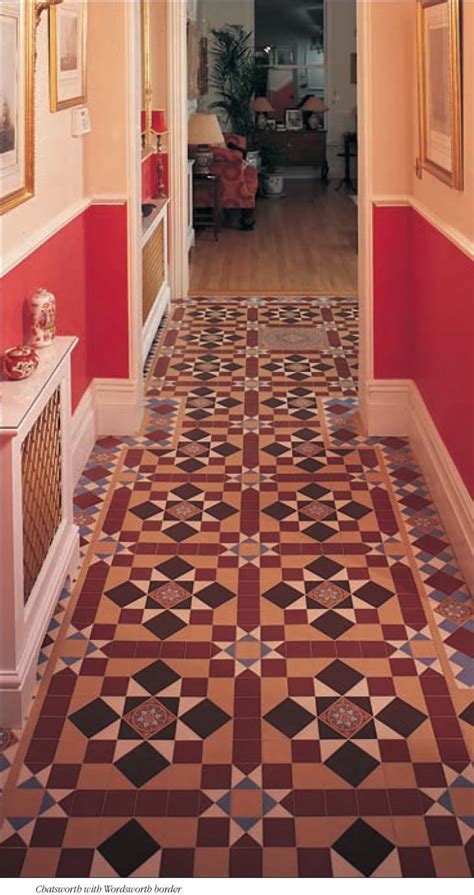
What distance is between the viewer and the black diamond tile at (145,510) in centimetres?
461

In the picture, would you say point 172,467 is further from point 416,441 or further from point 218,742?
point 218,742

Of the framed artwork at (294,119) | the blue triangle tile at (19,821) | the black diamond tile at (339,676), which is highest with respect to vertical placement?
the framed artwork at (294,119)

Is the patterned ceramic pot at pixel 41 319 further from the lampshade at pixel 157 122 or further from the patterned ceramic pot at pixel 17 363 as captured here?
the lampshade at pixel 157 122

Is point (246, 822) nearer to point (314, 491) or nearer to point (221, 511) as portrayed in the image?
point (221, 511)

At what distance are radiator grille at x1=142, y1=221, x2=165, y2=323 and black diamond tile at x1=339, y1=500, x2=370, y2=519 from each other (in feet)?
9.03

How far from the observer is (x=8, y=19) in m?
3.36

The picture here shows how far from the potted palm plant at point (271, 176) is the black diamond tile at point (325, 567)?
1255 cm

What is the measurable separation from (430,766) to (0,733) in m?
1.23

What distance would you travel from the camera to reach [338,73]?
18.0 m

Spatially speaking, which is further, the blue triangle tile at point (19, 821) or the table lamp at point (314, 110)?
the table lamp at point (314, 110)

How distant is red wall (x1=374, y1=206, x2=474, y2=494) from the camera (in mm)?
4113

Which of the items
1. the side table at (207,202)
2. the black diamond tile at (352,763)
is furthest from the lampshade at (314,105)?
the black diamond tile at (352,763)

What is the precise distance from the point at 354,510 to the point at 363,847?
2.20 m

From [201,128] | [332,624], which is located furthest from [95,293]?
[201,128]
